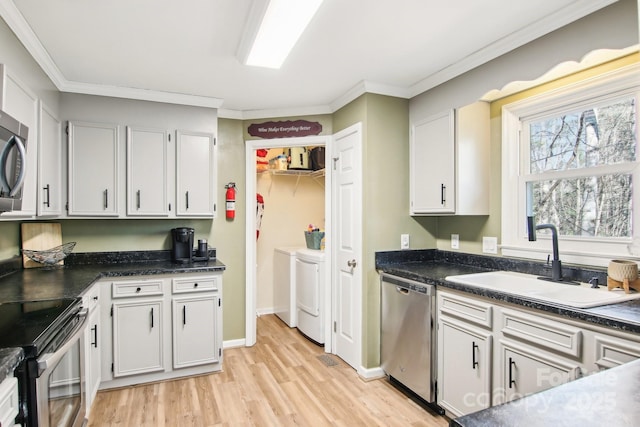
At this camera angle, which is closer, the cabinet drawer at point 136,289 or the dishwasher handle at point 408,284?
the dishwasher handle at point 408,284

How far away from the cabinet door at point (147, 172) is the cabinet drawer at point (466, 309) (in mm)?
2311

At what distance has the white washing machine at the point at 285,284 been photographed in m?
4.08

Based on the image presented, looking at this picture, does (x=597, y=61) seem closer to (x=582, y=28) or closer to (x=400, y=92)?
(x=582, y=28)

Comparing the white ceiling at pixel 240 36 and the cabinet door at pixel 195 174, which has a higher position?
the white ceiling at pixel 240 36

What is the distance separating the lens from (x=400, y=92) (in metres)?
2.97

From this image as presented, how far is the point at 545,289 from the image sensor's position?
2.07 metres

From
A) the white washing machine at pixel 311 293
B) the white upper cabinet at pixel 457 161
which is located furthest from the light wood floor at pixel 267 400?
the white upper cabinet at pixel 457 161

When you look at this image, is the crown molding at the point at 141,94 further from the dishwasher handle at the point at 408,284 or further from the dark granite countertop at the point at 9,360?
the dark granite countertop at the point at 9,360

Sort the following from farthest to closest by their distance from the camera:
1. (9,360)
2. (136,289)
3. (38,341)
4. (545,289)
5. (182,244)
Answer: (182,244)
(136,289)
(545,289)
(38,341)
(9,360)

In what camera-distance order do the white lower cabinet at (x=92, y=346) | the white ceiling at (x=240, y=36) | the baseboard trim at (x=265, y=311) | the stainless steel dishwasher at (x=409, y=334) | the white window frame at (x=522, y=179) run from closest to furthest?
the white ceiling at (x=240, y=36), the white window frame at (x=522, y=179), the white lower cabinet at (x=92, y=346), the stainless steel dishwasher at (x=409, y=334), the baseboard trim at (x=265, y=311)

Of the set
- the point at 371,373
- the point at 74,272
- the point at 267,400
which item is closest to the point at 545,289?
the point at 371,373

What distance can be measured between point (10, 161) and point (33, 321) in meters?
0.72

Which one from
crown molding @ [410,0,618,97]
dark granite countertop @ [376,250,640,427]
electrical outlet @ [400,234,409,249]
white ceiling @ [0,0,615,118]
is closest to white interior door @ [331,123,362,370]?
electrical outlet @ [400,234,409,249]

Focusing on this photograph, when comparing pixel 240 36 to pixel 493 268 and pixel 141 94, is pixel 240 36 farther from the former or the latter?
pixel 493 268
